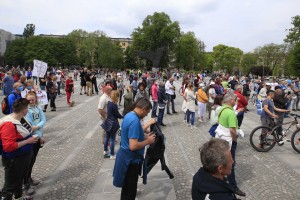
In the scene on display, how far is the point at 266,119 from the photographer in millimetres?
8031

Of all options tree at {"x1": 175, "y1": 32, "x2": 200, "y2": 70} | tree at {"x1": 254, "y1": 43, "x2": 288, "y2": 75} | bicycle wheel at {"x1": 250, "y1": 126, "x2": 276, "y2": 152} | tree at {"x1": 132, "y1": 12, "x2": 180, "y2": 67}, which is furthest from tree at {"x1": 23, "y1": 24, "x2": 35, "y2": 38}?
bicycle wheel at {"x1": 250, "y1": 126, "x2": 276, "y2": 152}

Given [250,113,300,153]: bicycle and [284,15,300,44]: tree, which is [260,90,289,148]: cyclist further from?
[284,15,300,44]: tree

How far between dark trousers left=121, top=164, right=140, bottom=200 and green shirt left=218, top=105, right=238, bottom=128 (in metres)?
1.89

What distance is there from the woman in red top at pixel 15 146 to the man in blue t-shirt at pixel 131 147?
1.35 metres

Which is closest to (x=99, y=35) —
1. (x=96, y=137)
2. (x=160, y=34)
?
(x=160, y=34)

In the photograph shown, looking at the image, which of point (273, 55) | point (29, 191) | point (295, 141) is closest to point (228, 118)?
point (29, 191)

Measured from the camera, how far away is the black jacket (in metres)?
2.07

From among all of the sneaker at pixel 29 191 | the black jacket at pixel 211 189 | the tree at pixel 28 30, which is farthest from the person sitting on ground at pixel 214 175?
the tree at pixel 28 30

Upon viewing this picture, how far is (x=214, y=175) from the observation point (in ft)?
7.38

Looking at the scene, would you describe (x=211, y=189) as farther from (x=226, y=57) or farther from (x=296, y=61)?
(x=226, y=57)

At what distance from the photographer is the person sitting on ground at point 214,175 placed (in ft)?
6.84

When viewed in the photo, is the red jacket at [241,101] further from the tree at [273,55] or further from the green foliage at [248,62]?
the green foliage at [248,62]

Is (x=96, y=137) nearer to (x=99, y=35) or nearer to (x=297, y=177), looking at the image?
(x=297, y=177)

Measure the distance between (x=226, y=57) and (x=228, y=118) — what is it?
105346mm
